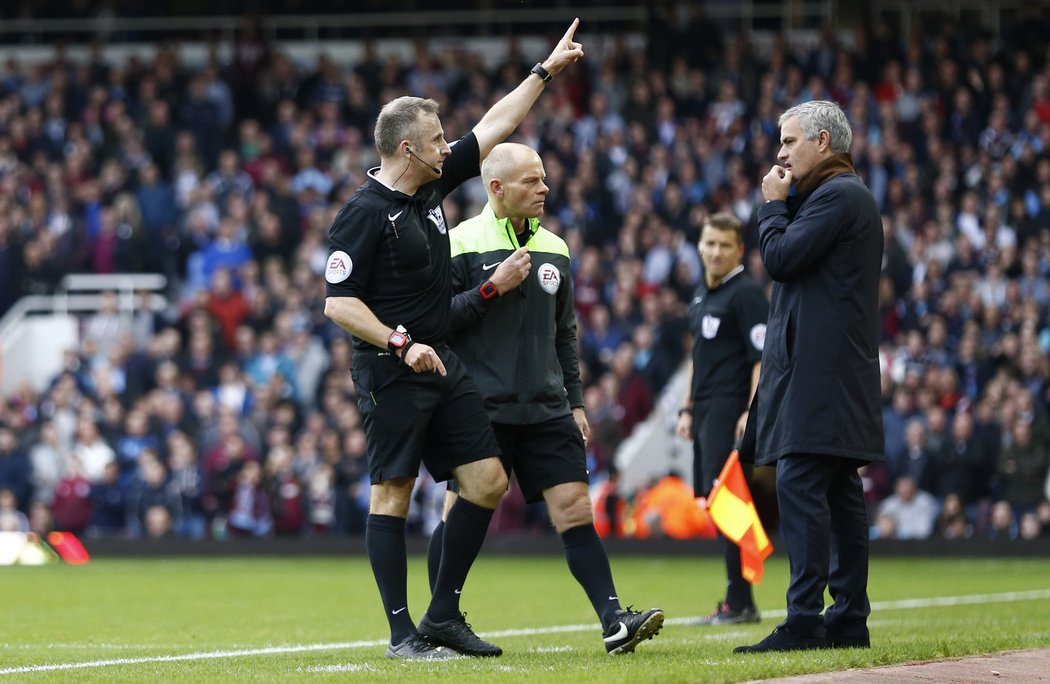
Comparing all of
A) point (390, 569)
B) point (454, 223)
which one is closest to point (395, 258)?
point (390, 569)

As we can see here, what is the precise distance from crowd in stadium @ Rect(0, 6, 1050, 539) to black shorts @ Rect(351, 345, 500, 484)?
1089cm

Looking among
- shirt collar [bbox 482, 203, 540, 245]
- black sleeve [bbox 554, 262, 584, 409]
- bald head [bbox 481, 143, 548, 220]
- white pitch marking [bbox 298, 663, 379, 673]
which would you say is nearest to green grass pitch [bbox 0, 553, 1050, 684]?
white pitch marking [bbox 298, 663, 379, 673]

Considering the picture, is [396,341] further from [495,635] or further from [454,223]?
[454,223]

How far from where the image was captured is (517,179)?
817cm

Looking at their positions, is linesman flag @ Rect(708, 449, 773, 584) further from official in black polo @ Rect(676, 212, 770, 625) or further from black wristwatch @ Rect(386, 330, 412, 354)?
black wristwatch @ Rect(386, 330, 412, 354)

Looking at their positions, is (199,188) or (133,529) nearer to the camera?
(133,529)

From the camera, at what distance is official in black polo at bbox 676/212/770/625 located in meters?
10.2

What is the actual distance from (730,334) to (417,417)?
3.21m

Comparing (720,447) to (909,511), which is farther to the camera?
(909,511)

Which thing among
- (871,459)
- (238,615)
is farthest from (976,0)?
(871,459)

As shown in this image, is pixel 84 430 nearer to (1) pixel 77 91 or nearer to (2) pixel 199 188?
(2) pixel 199 188

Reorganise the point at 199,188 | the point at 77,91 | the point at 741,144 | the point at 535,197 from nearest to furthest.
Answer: the point at 535,197
the point at 741,144
the point at 199,188
the point at 77,91

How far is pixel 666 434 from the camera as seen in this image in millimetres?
19375

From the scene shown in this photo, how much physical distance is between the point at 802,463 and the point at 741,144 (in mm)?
15447
